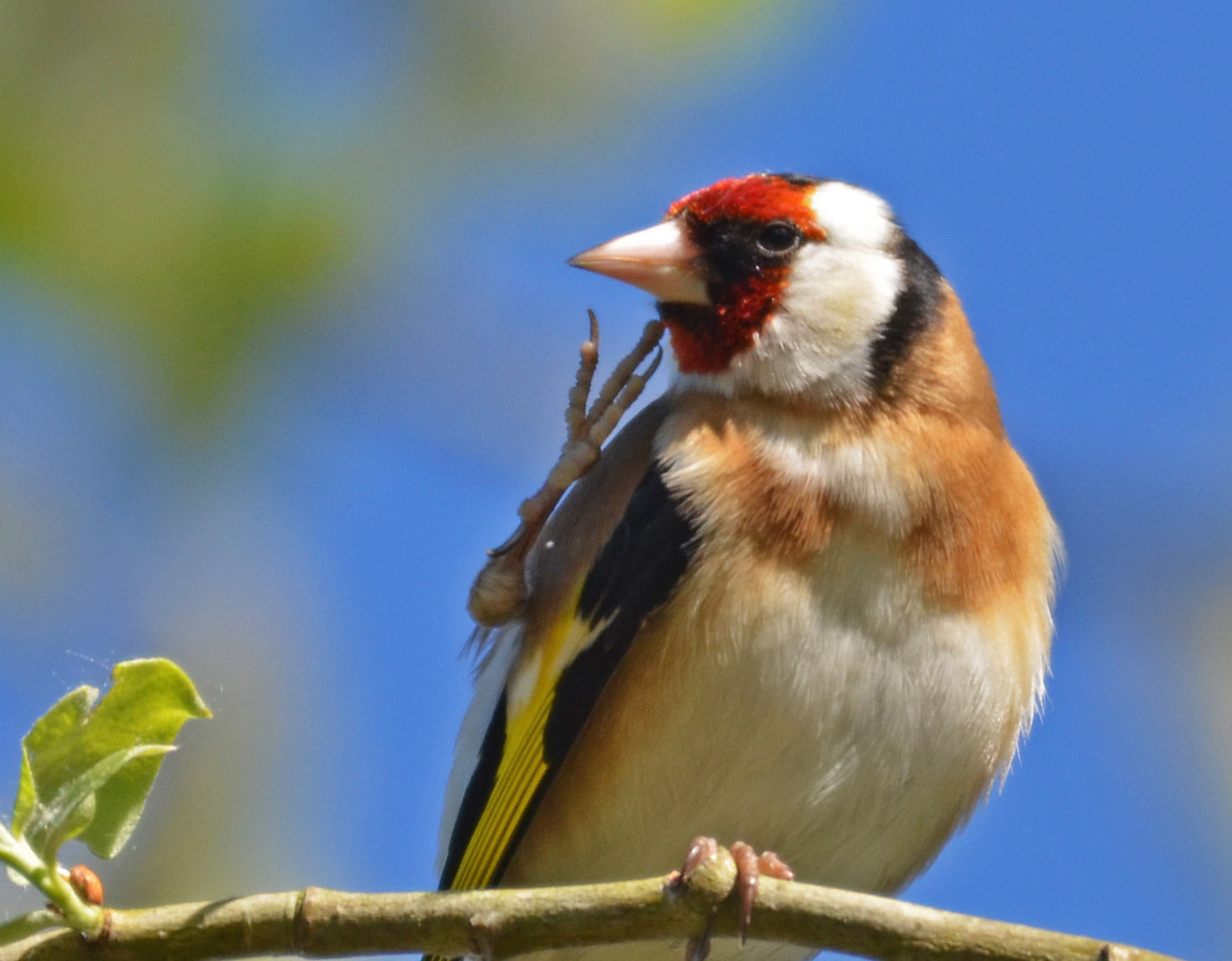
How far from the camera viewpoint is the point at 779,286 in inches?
145

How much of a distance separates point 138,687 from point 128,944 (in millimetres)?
460

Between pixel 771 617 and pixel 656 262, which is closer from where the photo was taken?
pixel 771 617

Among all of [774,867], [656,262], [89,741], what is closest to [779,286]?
[656,262]

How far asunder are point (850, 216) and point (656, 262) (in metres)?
0.56

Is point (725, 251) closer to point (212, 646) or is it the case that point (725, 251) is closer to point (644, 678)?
point (644, 678)

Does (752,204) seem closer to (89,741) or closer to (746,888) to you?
(746,888)

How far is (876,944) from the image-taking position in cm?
211

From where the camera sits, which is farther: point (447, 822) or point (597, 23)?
point (447, 822)

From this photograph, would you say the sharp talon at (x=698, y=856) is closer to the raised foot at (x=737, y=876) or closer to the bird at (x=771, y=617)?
the raised foot at (x=737, y=876)

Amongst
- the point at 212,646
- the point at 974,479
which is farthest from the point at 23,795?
the point at 974,479

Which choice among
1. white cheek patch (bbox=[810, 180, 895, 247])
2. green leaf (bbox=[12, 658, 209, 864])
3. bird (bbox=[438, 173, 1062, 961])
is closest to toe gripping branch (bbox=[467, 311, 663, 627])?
bird (bbox=[438, 173, 1062, 961])

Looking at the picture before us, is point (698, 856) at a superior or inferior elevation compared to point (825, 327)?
inferior

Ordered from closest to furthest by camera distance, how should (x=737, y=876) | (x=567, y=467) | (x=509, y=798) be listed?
1. (x=737, y=876)
2. (x=509, y=798)
3. (x=567, y=467)

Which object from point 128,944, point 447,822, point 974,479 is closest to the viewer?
point 128,944
